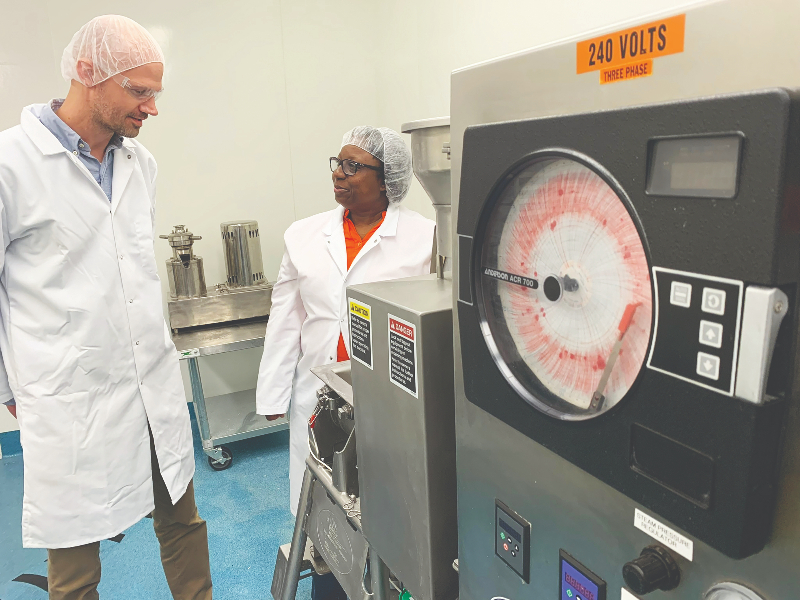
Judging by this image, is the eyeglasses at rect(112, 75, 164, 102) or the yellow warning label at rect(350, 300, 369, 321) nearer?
the yellow warning label at rect(350, 300, 369, 321)

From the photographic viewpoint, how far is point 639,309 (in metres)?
0.48

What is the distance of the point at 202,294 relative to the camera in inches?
110

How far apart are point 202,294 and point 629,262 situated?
8.55 ft

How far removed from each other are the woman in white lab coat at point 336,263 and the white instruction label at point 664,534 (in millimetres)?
1417

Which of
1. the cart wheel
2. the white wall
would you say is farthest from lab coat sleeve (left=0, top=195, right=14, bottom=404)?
the white wall

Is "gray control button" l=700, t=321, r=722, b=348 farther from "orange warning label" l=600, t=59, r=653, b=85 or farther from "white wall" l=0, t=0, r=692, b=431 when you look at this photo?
"white wall" l=0, t=0, r=692, b=431

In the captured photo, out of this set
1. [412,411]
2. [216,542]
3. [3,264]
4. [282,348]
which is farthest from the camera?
[216,542]

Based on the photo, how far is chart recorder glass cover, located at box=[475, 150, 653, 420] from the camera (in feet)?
1.61

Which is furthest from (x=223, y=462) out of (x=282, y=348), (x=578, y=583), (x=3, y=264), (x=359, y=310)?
(x=578, y=583)

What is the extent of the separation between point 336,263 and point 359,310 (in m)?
1.02

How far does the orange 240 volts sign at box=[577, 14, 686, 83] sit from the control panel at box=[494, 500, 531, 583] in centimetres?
50

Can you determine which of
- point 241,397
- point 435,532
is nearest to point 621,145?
point 435,532

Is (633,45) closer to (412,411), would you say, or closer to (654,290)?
(654,290)

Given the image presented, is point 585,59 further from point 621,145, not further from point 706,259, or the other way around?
point 706,259
